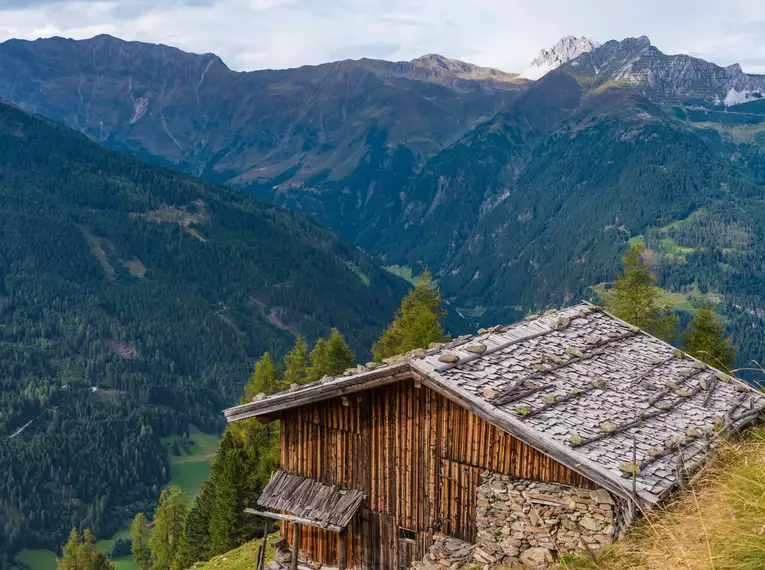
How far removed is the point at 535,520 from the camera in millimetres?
16781

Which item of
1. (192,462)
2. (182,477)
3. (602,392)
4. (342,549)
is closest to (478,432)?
(602,392)

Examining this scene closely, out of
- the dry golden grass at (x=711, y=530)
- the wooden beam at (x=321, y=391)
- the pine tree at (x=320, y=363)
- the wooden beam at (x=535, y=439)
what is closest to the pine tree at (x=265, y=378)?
the pine tree at (x=320, y=363)

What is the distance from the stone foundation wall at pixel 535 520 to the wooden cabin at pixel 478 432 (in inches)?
4.1

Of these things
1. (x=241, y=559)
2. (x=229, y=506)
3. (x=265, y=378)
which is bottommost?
(x=229, y=506)

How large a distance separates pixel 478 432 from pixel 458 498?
6.29 feet

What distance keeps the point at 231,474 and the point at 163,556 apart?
33615mm

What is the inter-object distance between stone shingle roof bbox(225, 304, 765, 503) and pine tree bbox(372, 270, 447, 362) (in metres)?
28.9

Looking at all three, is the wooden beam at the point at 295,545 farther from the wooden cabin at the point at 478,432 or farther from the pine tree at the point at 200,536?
the pine tree at the point at 200,536

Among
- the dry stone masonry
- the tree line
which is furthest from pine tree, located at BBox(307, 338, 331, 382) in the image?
the dry stone masonry

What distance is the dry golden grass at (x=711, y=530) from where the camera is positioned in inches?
378

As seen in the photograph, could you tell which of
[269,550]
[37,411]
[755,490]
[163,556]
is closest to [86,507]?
[37,411]

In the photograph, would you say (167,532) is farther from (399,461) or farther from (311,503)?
(399,461)

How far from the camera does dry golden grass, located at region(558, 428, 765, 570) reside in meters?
9.60

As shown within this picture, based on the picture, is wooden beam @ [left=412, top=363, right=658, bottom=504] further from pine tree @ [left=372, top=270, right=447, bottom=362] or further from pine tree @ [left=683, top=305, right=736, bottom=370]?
pine tree @ [left=683, top=305, right=736, bottom=370]
